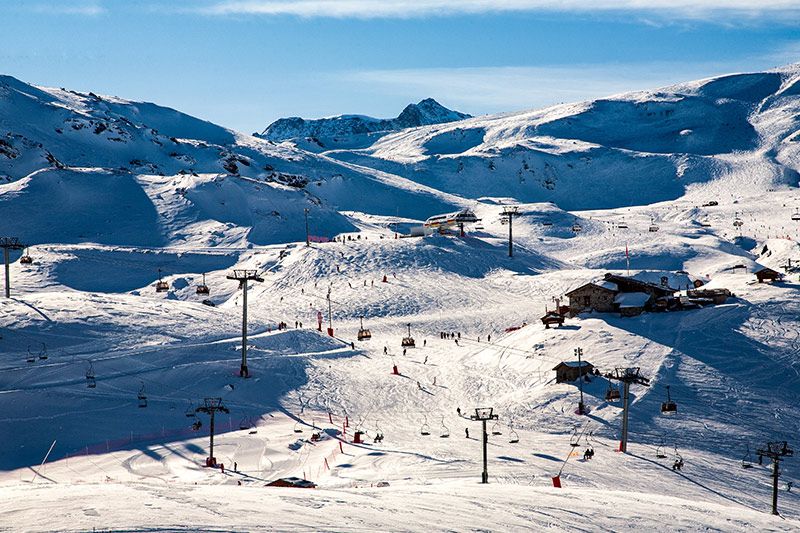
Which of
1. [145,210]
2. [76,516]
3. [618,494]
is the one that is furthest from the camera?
[145,210]

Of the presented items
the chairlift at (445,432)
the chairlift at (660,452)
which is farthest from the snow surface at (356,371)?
the chairlift at (445,432)

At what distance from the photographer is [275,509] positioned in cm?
2725

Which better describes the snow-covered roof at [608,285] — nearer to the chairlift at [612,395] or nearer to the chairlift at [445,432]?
the chairlift at [612,395]

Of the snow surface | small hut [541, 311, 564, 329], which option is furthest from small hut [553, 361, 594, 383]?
small hut [541, 311, 564, 329]

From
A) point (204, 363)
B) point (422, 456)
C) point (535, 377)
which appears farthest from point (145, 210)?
point (422, 456)

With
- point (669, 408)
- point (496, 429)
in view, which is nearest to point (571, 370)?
point (669, 408)

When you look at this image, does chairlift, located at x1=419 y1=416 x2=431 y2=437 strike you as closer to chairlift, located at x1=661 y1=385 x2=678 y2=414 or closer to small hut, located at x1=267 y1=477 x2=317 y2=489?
small hut, located at x1=267 y1=477 x2=317 y2=489

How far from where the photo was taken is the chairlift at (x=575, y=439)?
1884 inches

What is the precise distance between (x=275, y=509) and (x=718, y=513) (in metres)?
16.1

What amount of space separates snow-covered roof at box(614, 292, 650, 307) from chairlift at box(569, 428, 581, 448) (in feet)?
63.2

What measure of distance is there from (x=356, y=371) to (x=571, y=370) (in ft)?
46.8

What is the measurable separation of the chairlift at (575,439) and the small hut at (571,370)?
6023mm

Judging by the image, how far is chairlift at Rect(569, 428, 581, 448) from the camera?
47844 mm

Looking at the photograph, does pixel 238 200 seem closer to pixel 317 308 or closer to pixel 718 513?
pixel 317 308
